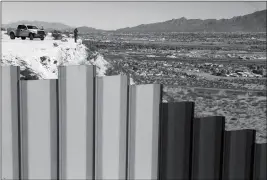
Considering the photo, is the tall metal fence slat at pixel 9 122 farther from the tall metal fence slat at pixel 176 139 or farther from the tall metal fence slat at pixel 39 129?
the tall metal fence slat at pixel 176 139

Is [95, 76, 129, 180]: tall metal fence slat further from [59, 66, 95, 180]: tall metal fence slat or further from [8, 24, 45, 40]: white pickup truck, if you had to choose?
[8, 24, 45, 40]: white pickup truck

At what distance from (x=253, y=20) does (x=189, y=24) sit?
17cm

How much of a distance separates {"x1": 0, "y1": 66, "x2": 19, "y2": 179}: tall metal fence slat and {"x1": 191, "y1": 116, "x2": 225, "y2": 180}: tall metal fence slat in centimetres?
47

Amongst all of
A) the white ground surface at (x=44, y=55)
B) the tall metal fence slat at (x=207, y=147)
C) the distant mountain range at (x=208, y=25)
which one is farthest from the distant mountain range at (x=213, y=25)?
the tall metal fence slat at (x=207, y=147)

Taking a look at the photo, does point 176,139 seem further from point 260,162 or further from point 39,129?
point 39,129

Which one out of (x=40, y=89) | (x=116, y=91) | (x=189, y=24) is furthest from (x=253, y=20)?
(x=40, y=89)

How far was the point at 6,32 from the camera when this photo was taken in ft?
2.90

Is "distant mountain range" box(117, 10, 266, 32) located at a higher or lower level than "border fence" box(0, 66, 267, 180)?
higher

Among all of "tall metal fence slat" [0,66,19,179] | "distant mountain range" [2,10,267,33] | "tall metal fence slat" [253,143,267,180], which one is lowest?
"tall metal fence slat" [253,143,267,180]

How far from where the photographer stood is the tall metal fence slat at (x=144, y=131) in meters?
0.92

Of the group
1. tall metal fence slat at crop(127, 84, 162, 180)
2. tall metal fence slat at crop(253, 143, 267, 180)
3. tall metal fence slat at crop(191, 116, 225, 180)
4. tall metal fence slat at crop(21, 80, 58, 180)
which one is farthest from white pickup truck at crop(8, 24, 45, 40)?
tall metal fence slat at crop(253, 143, 267, 180)

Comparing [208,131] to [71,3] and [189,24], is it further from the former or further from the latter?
[71,3]

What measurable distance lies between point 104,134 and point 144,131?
0.35 ft

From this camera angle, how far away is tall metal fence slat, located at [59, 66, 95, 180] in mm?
899
